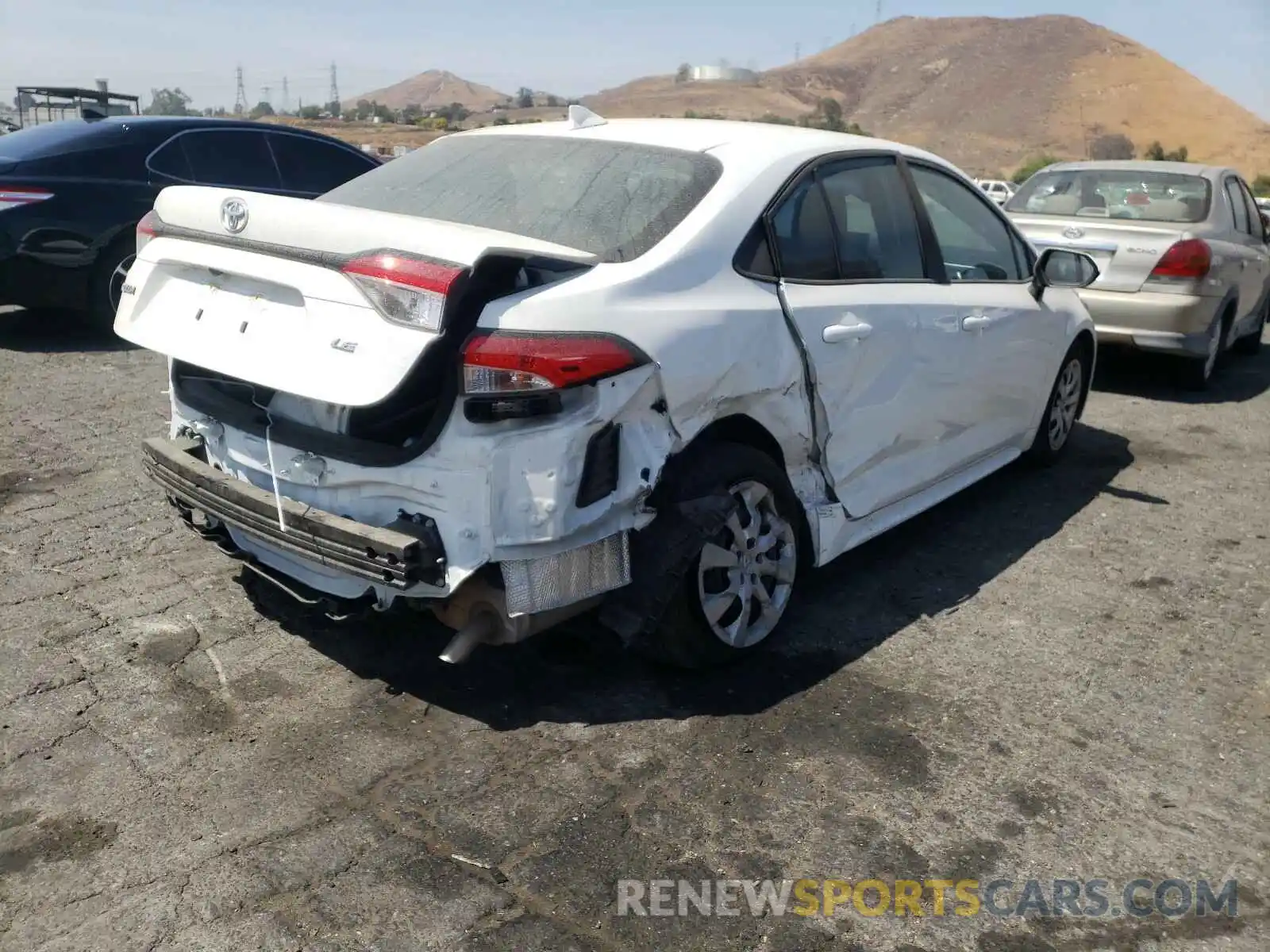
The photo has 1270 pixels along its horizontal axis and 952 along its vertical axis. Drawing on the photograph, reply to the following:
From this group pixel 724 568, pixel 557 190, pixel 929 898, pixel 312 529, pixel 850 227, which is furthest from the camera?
pixel 850 227

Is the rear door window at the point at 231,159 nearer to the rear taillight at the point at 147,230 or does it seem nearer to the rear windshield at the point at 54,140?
the rear windshield at the point at 54,140

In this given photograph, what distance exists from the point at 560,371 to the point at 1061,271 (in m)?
3.42

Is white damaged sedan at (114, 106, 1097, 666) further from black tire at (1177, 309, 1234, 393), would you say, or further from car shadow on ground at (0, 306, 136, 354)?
car shadow on ground at (0, 306, 136, 354)

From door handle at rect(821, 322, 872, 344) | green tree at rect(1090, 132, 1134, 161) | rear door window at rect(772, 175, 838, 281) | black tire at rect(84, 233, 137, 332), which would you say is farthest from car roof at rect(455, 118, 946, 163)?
green tree at rect(1090, 132, 1134, 161)

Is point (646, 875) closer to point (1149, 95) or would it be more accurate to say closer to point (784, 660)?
point (784, 660)

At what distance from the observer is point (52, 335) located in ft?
27.7

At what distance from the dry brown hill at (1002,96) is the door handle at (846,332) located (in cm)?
6845

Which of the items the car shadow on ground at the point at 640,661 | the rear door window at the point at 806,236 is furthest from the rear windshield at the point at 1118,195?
the rear door window at the point at 806,236

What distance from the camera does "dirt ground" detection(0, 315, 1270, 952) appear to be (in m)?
2.61

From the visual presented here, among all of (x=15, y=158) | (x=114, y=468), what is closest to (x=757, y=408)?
(x=114, y=468)

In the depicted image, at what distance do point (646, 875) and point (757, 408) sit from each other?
4.99 feet

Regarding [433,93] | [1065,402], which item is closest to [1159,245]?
[1065,402]

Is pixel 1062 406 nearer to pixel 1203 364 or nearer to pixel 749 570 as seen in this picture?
pixel 1203 364

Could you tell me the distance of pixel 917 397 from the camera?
14.5 ft
